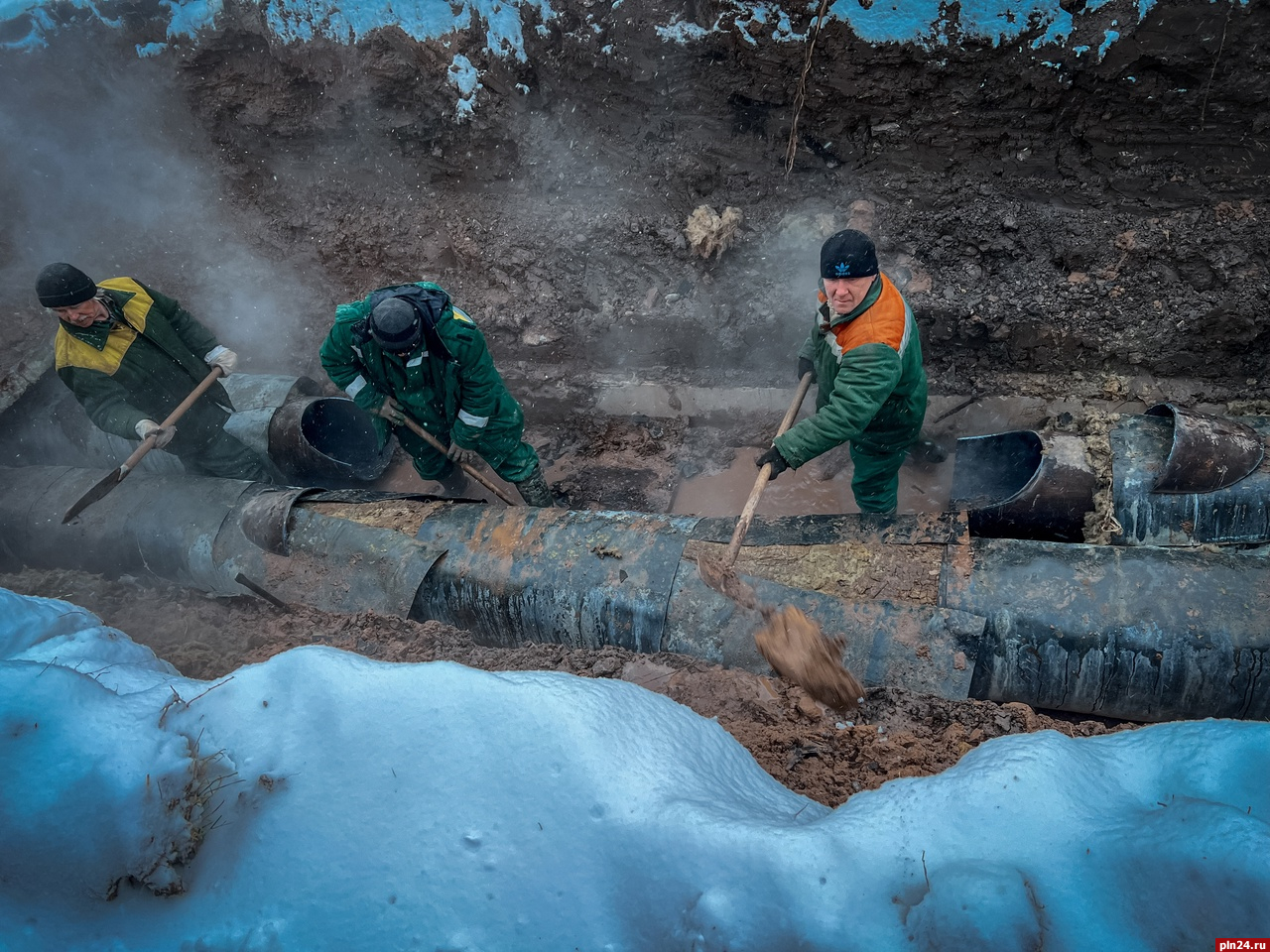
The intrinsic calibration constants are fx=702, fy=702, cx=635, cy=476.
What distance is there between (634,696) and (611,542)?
1251 millimetres

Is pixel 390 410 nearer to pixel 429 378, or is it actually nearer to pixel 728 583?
pixel 429 378

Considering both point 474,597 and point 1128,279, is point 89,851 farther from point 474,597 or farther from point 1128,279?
point 1128,279

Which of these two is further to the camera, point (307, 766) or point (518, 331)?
point (518, 331)

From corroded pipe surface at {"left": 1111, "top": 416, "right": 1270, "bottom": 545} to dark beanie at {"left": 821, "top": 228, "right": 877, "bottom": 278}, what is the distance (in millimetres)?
1313

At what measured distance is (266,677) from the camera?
171cm

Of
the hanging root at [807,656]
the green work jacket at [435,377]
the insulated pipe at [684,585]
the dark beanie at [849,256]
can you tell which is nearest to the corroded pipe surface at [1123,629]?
the insulated pipe at [684,585]

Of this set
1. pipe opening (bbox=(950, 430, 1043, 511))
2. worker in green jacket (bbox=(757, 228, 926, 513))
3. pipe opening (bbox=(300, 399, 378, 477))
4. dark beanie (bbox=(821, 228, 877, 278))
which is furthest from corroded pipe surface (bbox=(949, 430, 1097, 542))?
pipe opening (bbox=(300, 399, 378, 477))

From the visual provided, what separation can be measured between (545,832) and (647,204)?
14.6 ft

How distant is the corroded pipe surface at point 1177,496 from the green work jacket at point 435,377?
2.94 meters

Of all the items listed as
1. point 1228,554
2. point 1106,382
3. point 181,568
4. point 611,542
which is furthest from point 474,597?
point 1106,382

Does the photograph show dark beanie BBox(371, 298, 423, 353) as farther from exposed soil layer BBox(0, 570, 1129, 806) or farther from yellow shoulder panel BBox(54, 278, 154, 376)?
yellow shoulder panel BBox(54, 278, 154, 376)

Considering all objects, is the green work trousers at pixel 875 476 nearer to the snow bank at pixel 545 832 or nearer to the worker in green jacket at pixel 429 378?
the worker in green jacket at pixel 429 378

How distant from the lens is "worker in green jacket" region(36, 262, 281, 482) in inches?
141

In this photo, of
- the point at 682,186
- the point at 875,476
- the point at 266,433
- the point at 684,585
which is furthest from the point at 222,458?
the point at 875,476
